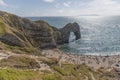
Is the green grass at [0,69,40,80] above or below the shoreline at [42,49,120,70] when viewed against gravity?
above

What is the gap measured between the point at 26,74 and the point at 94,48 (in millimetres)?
128458

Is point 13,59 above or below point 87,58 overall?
above

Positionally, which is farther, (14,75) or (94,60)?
(94,60)

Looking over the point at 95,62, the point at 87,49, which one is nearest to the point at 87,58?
the point at 95,62

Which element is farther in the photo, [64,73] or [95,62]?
[95,62]

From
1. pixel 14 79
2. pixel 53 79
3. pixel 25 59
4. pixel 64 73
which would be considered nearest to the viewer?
pixel 14 79

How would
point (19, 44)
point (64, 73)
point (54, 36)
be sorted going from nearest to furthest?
point (64, 73), point (19, 44), point (54, 36)

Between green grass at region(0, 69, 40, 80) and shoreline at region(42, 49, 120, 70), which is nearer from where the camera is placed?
green grass at region(0, 69, 40, 80)

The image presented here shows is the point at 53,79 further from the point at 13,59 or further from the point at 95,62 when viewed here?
the point at 95,62

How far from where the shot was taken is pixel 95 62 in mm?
152125

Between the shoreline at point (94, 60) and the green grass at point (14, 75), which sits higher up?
the green grass at point (14, 75)

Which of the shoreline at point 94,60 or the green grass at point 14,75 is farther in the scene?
the shoreline at point 94,60

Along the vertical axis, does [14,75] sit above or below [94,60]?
above

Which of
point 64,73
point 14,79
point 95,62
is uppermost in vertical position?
point 14,79
